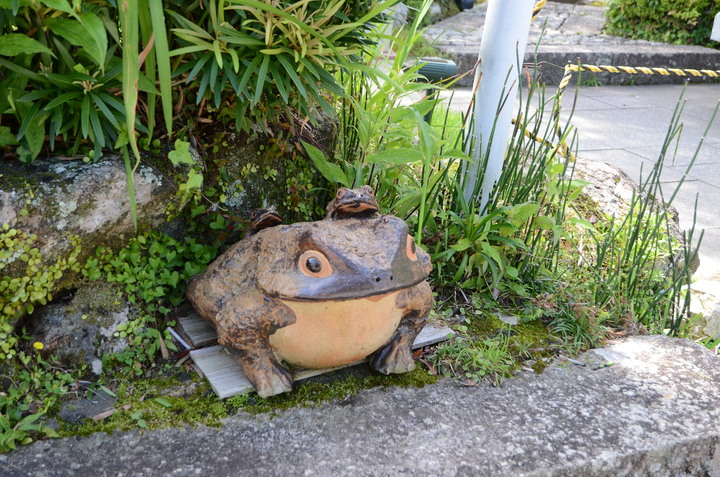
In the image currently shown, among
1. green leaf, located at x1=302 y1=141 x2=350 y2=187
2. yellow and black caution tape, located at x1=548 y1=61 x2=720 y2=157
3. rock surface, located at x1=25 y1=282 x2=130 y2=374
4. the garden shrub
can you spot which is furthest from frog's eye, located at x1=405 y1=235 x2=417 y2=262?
the garden shrub

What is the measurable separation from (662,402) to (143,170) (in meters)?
1.86

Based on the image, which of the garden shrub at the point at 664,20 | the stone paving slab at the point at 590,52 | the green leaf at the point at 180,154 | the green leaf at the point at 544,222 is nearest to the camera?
the green leaf at the point at 180,154

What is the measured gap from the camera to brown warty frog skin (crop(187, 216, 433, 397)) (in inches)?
69.7

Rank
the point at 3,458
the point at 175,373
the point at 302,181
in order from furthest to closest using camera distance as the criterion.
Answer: the point at 302,181, the point at 175,373, the point at 3,458

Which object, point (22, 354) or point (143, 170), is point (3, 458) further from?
point (143, 170)

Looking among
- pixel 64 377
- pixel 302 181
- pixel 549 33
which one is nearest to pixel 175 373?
pixel 64 377

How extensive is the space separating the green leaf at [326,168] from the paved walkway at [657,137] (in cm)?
218

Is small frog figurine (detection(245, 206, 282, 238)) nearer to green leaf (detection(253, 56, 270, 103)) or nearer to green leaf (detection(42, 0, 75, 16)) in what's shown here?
green leaf (detection(253, 56, 270, 103))

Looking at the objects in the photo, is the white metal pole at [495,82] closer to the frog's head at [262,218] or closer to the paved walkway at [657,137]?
the frog's head at [262,218]

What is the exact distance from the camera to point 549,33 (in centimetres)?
961

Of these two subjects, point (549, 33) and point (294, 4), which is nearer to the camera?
point (294, 4)

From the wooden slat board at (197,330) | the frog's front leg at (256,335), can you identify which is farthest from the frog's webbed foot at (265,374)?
the wooden slat board at (197,330)

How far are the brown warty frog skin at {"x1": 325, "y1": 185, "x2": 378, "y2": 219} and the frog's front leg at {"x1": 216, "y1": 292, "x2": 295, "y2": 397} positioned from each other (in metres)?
0.34

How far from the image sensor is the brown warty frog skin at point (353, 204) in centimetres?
195
